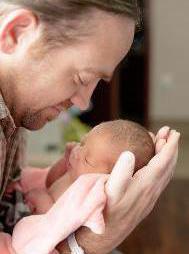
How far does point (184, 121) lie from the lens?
18.8 ft

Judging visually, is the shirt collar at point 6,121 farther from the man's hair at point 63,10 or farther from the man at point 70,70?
the man's hair at point 63,10

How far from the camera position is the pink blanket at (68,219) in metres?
1.01

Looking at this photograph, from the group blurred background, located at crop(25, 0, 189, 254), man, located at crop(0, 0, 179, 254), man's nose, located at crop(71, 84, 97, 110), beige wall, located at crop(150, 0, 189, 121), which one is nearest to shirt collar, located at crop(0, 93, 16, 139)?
man, located at crop(0, 0, 179, 254)

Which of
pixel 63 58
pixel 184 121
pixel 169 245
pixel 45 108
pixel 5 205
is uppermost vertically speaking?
pixel 63 58

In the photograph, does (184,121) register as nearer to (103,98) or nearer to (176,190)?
(103,98)

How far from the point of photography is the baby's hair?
125 centimetres

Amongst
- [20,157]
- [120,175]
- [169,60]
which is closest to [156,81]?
[169,60]

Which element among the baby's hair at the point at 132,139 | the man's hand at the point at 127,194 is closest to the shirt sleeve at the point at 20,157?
the baby's hair at the point at 132,139

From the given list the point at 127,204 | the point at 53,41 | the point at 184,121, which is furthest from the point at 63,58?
the point at 184,121

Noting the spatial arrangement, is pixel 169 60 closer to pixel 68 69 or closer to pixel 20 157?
pixel 20 157

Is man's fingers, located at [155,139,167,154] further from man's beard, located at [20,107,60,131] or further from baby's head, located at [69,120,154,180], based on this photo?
man's beard, located at [20,107,60,131]

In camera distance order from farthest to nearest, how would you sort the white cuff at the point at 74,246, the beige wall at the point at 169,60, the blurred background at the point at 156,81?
1. the beige wall at the point at 169,60
2. the blurred background at the point at 156,81
3. the white cuff at the point at 74,246

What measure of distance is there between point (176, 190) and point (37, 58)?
344 centimetres

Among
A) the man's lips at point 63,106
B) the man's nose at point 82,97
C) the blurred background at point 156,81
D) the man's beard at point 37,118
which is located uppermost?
Answer: the man's nose at point 82,97
